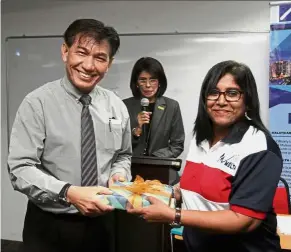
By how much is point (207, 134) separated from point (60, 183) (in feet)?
2.15

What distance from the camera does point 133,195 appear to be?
1289mm

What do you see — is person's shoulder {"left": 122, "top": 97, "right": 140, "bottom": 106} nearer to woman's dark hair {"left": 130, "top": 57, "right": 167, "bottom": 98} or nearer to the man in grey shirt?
woman's dark hair {"left": 130, "top": 57, "right": 167, "bottom": 98}

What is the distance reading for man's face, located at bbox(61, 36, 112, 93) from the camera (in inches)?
57.7

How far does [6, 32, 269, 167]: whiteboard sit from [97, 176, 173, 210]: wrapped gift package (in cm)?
196

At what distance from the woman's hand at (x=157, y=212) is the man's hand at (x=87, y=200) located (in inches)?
5.3

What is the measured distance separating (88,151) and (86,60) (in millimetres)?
408

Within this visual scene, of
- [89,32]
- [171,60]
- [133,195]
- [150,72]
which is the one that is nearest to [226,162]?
[133,195]

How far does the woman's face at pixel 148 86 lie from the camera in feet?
10.3

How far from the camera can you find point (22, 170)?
1.38 metres

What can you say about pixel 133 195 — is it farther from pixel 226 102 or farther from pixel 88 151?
pixel 226 102

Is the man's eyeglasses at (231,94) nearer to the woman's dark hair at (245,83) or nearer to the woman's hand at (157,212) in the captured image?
the woman's dark hair at (245,83)

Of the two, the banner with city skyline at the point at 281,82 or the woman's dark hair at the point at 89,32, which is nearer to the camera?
the woman's dark hair at the point at 89,32

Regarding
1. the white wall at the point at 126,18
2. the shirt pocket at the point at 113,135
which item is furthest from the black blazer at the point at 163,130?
the shirt pocket at the point at 113,135

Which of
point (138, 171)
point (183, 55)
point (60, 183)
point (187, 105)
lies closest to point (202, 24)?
point (183, 55)
